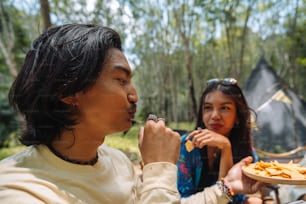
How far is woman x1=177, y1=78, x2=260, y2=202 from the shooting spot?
73 centimetres

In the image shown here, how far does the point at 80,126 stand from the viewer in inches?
17.3

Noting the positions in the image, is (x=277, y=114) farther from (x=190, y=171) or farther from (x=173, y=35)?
(x=190, y=171)

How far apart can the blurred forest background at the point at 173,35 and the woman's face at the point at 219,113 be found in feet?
1.00

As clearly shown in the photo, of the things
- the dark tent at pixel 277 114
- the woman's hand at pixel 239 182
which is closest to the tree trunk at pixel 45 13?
the woman's hand at pixel 239 182

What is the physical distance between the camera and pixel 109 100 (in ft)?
1.35

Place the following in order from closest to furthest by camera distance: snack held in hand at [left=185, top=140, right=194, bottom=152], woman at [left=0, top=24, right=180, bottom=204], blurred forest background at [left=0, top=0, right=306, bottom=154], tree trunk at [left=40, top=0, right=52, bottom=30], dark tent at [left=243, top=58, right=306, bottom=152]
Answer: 1. woman at [left=0, top=24, right=180, bottom=204]
2. snack held in hand at [left=185, top=140, right=194, bottom=152]
3. tree trunk at [left=40, top=0, right=52, bottom=30]
4. blurred forest background at [left=0, top=0, right=306, bottom=154]
5. dark tent at [left=243, top=58, right=306, bottom=152]

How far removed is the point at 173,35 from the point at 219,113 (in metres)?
0.78

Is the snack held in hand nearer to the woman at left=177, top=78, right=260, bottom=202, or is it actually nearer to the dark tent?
the woman at left=177, top=78, right=260, bottom=202

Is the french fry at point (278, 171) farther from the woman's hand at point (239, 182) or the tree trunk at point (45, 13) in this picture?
the tree trunk at point (45, 13)

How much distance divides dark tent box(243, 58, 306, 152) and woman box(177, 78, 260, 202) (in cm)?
121

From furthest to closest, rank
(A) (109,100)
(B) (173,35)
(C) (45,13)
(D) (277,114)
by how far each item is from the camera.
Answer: (D) (277,114) → (B) (173,35) → (C) (45,13) → (A) (109,100)

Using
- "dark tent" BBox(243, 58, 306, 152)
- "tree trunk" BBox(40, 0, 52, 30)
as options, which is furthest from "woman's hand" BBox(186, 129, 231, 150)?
"dark tent" BBox(243, 58, 306, 152)

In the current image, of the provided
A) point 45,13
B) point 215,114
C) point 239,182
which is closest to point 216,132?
point 215,114

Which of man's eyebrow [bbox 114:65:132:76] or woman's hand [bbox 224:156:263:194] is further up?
man's eyebrow [bbox 114:65:132:76]
